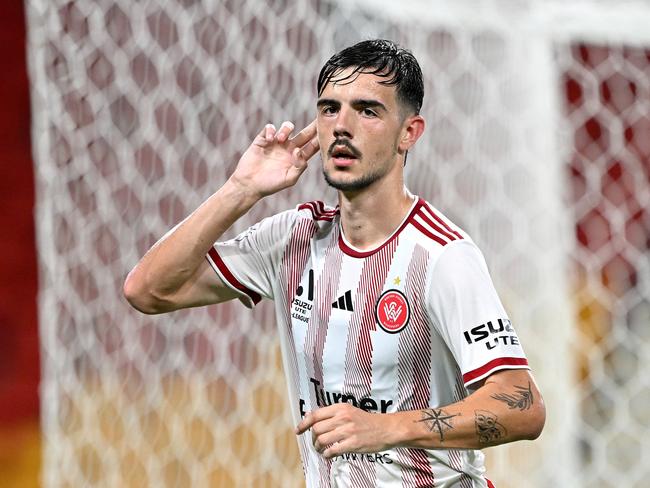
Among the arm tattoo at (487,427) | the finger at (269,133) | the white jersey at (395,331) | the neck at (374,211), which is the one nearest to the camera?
the arm tattoo at (487,427)

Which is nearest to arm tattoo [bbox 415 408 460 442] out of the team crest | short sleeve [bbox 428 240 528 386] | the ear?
short sleeve [bbox 428 240 528 386]

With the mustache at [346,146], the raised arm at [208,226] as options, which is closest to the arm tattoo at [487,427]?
the mustache at [346,146]

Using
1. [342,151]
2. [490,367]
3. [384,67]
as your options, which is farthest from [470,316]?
[384,67]

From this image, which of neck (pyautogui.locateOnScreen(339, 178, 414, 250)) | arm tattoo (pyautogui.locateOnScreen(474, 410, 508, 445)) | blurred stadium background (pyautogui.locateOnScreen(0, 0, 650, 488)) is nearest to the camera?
arm tattoo (pyautogui.locateOnScreen(474, 410, 508, 445))

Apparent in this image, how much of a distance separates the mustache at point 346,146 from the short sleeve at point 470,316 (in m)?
0.21

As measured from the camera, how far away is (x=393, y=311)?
171 cm

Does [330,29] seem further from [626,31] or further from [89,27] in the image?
[626,31]

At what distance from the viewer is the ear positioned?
5.72ft

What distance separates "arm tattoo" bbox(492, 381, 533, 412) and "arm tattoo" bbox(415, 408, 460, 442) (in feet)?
0.27

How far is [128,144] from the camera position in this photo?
2914 millimetres

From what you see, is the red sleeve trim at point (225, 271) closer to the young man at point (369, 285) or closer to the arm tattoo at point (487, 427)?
the young man at point (369, 285)

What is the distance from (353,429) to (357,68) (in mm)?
625

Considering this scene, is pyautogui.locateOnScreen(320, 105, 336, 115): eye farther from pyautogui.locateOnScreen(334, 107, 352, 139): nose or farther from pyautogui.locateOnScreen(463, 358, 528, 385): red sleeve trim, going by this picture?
pyautogui.locateOnScreen(463, 358, 528, 385): red sleeve trim

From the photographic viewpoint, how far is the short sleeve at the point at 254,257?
189 cm
